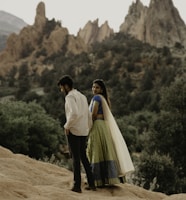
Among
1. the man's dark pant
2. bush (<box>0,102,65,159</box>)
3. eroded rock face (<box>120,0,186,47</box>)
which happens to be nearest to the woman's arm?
the man's dark pant

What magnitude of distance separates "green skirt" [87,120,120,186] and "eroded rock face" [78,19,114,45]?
129 m

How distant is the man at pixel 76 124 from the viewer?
6.02m

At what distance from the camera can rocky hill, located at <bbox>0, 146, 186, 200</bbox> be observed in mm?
5152

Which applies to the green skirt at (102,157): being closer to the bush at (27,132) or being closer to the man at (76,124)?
the man at (76,124)

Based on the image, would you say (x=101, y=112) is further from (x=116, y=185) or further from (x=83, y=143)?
(x=116, y=185)

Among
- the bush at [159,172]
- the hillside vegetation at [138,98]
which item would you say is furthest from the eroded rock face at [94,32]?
the bush at [159,172]

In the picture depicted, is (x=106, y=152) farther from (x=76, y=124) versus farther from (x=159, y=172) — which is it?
(x=159, y=172)

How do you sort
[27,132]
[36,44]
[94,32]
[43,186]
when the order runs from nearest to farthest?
[43,186] → [27,132] → [36,44] → [94,32]

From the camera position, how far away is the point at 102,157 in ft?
21.7

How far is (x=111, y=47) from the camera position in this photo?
7119 centimetres

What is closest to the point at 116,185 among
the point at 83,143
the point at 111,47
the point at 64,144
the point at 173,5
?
the point at 83,143

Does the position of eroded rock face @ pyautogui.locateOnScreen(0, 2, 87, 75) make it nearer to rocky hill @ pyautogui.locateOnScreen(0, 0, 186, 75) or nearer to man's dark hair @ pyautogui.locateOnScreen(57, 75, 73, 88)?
rocky hill @ pyautogui.locateOnScreen(0, 0, 186, 75)

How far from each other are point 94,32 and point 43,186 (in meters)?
135

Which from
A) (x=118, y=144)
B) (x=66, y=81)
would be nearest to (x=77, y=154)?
(x=118, y=144)
